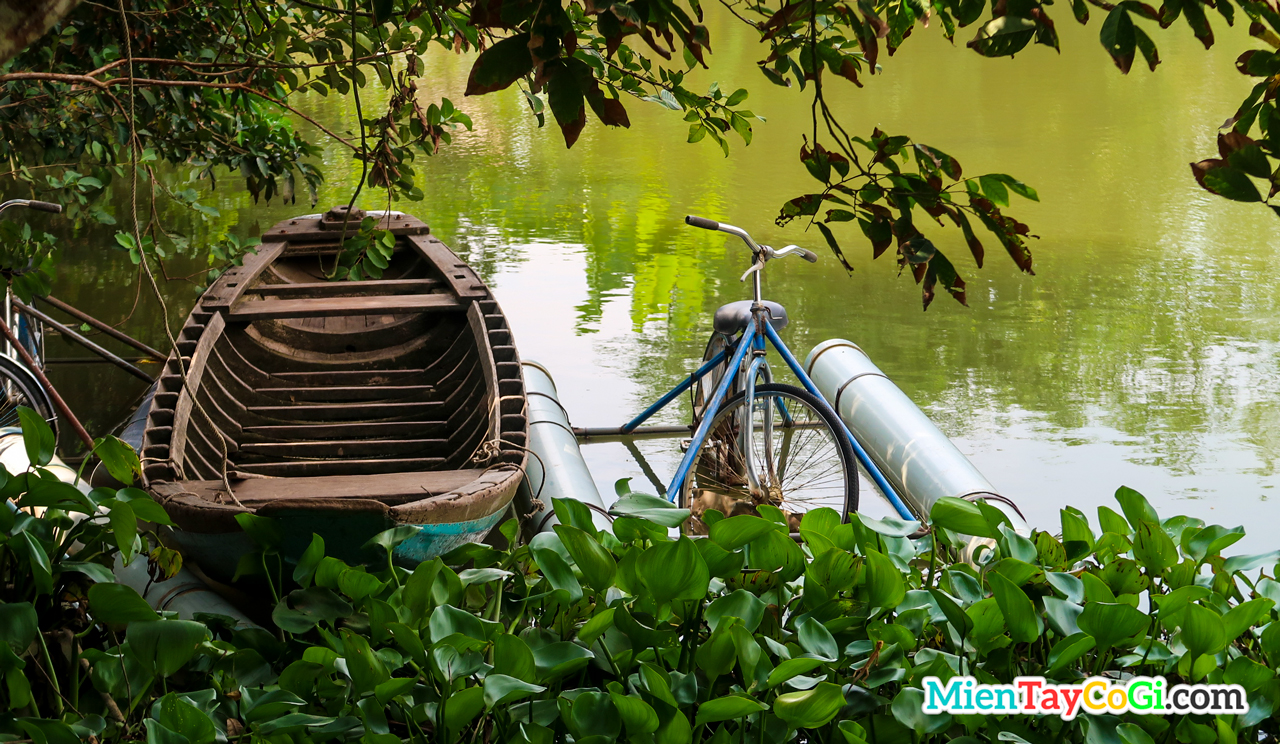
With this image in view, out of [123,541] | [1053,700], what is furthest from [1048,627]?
[123,541]

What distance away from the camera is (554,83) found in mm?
1002

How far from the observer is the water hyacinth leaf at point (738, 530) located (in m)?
1.37

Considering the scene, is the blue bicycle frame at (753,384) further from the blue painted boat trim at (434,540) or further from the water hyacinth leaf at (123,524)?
the water hyacinth leaf at (123,524)

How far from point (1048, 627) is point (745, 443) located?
2.14 m

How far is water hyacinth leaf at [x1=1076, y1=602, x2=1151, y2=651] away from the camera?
4.08 ft

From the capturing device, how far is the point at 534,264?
7898 millimetres

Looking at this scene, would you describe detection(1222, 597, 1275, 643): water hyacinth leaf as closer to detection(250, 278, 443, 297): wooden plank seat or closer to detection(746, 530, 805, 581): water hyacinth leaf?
detection(746, 530, 805, 581): water hyacinth leaf

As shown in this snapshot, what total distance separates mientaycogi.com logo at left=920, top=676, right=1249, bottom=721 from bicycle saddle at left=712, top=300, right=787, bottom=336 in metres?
2.45

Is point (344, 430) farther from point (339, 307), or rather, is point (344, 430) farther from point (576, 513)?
point (576, 513)

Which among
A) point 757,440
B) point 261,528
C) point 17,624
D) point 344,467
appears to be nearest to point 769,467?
point 757,440

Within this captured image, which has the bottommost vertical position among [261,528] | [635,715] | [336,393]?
[336,393]

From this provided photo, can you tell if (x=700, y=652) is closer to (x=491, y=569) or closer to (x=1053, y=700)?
(x=491, y=569)

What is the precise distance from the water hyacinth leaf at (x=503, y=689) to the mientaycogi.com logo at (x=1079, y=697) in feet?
1.66

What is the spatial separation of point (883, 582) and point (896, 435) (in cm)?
267
